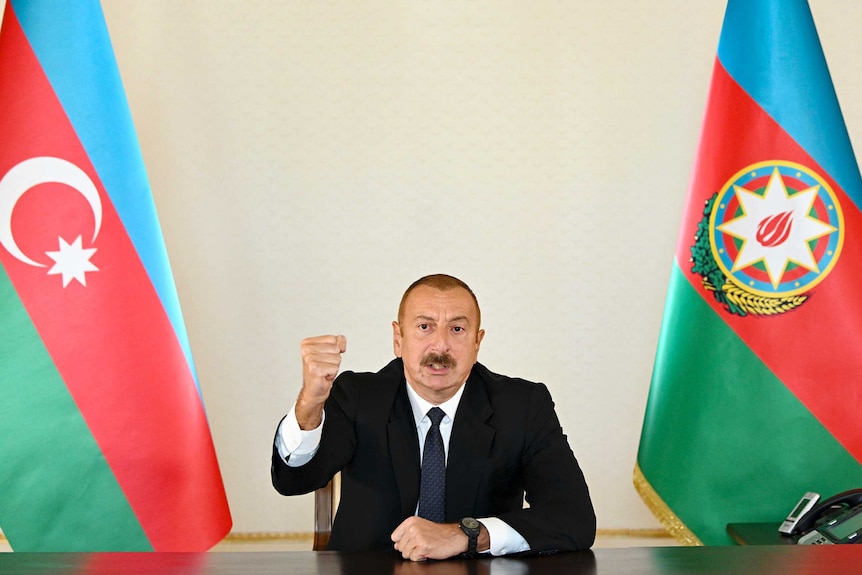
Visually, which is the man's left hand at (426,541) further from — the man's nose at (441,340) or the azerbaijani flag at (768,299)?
the azerbaijani flag at (768,299)

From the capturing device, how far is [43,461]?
3090mm

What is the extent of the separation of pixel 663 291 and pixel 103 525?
2.50 m

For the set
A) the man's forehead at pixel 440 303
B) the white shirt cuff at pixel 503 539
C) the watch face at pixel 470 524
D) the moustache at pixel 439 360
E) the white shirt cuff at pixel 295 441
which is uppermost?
the man's forehead at pixel 440 303

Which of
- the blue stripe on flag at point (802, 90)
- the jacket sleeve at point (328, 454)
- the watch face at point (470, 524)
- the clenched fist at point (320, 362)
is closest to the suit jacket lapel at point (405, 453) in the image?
the jacket sleeve at point (328, 454)

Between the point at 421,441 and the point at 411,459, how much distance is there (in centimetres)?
8

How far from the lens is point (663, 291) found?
13.1ft

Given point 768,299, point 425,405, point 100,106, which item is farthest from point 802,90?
point 100,106

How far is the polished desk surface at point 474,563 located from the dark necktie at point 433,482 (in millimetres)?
567

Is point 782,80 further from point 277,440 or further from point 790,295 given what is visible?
point 277,440

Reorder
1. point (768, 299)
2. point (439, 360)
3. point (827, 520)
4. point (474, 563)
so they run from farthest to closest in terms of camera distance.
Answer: point (768, 299)
point (827, 520)
point (439, 360)
point (474, 563)

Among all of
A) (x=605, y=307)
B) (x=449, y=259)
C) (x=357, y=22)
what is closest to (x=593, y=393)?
(x=605, y=307)

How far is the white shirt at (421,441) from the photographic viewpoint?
1858 mm

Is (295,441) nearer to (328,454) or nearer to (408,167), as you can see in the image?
(328,454)

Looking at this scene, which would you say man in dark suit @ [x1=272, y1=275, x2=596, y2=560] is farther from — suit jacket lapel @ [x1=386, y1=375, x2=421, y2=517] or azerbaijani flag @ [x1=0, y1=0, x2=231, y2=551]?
azerbaijani flag @ [x1=0, y1=0, x2=231, y2=551]
